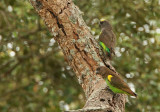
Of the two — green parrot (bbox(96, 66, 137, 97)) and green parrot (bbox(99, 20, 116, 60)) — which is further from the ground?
green parrot (bbox(99, 20, 116, 60))

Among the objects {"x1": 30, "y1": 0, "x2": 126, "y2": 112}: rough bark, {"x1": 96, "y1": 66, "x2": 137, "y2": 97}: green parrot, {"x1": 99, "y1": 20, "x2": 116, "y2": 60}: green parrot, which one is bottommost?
{"x1": 96, "y1": 66, "x2": 137, "y2": 97}: green parrot

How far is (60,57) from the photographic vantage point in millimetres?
5867

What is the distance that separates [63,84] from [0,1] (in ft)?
6.36


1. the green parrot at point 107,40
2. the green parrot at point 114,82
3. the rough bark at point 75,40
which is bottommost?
the green parrot at point 114,82

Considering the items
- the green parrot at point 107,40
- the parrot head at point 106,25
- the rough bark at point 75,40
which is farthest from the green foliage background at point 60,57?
the rough bark at point 75,40

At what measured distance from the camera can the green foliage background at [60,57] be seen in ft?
15.8

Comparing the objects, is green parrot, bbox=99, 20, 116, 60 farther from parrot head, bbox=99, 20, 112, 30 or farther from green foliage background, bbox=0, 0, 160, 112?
green foliage background, bbox=0, 0, 160, 112

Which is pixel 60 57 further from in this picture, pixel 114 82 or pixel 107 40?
pixel 114 82

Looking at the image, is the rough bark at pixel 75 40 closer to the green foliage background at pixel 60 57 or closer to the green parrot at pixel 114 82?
the green parrot at pixel 114 82

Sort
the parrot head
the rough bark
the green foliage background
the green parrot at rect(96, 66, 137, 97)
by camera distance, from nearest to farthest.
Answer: the green parrot at rect(96, 66, 137, 97) → the rough bark → the parrot head → the green foliage background

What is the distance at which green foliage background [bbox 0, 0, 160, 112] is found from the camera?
4812 millimetres

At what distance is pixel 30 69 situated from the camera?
5746mm

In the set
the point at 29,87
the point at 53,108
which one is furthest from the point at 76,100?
the point at 29,87

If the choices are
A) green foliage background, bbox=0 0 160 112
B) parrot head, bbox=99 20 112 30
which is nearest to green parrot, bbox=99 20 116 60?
parrot head, bbox=99 20 112 30
